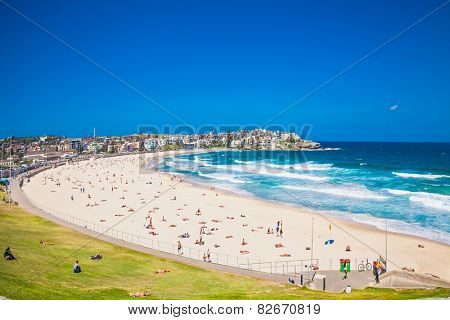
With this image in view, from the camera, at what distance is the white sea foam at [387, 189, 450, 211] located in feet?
125

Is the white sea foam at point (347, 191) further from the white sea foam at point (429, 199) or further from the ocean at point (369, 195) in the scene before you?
the white sea foam at point (429, 199)

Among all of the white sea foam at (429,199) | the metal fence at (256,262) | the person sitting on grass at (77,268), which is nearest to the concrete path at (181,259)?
the metal fence at (256,262)

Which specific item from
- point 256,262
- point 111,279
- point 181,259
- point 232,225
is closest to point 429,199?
point 232,225

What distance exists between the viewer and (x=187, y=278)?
54.3 ft

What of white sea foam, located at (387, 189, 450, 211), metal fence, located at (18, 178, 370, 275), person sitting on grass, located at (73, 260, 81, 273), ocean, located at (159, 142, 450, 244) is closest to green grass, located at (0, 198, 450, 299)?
person sitting on grass, located at (73, 260, 81, 273)

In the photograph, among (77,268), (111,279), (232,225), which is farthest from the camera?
(232,225)

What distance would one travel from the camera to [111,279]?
639 inches

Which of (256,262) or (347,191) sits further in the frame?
(347,191)

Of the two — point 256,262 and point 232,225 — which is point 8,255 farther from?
point 232,225

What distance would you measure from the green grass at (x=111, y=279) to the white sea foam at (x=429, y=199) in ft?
88.8

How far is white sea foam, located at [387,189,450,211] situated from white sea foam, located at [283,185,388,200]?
2853 millimetres

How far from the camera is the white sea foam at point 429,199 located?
37969mm

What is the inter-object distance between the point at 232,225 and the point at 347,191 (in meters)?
21.6
